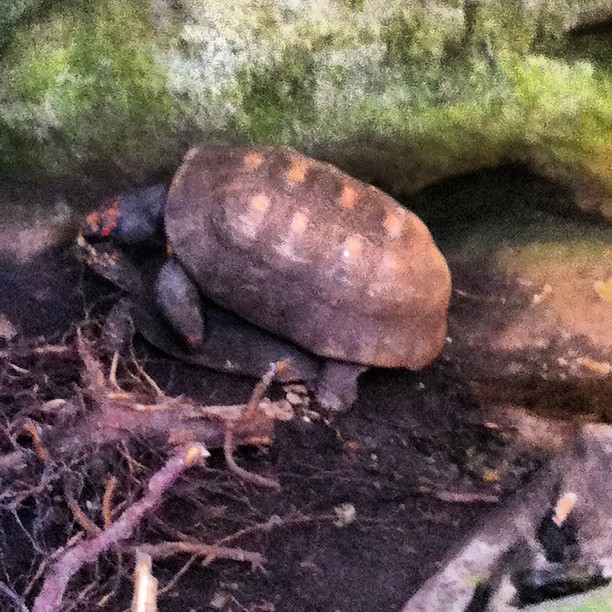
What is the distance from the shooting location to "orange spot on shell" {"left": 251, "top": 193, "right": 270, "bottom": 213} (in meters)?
1.69

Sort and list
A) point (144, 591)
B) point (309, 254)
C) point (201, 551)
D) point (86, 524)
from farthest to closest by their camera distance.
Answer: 1. point (309, 254)
2. point (201, 551)
3. point (86, 524)
4. point (144, 591)

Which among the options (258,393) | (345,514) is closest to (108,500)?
(258,393)

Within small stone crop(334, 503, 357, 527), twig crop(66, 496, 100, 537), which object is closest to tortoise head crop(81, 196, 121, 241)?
twig crop(66, 496, 100, 537)

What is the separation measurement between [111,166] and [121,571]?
49.1 inches

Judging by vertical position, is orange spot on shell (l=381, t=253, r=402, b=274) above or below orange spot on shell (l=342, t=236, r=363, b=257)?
below

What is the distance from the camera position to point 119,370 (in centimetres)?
172

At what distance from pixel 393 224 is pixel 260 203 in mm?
356

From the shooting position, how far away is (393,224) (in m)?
1.73

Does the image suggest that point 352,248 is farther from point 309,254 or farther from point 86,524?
point 86,524

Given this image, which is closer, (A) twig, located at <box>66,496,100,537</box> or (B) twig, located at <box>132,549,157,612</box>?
(B) twig, located at <box>132,549,157,612</box>

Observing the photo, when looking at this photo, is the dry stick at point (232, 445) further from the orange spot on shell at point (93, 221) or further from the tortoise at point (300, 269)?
the orange spot on shell at point (93, 221)

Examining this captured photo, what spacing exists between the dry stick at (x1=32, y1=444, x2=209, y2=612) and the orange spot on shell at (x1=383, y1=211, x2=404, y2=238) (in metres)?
0.76

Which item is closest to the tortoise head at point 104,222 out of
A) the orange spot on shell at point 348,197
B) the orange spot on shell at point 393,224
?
the orange spot on shell at point 348,197

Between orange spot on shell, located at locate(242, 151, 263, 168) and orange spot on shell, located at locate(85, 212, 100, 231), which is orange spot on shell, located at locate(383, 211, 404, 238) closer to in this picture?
orange spot on shell, located at locate(242, 151, 263, 168)
